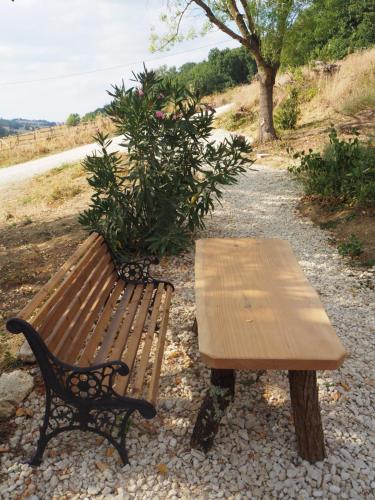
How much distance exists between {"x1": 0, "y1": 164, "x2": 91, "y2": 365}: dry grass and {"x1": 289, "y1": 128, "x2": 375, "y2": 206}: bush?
418 centimetres

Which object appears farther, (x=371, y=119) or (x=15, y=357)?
(x=371, y=119)

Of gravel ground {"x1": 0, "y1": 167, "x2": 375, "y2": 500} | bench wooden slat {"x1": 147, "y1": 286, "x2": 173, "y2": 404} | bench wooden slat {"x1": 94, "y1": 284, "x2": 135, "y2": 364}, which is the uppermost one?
bench wooden slat {"x1": 94, "y1": 284, "x2": 135, "y2": 364}

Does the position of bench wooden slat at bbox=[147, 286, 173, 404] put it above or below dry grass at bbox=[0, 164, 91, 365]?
above

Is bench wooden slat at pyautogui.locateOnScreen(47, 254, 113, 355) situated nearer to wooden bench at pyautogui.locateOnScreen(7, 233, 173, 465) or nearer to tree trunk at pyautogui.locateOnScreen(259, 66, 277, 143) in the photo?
wooden bench at pyautogui.locateOnScreen(7, 233, 173, 465)

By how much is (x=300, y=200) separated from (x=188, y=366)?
16.8ft

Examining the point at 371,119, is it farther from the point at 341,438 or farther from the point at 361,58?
the point at 341,438

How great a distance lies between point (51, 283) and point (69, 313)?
8.9 inches

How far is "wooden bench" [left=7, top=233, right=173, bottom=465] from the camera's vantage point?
2.05 m

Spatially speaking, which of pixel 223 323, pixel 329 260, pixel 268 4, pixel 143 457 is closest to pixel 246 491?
pixel 143 457

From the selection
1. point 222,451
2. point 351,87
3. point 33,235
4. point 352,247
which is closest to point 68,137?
point 351,87

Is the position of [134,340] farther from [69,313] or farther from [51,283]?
[51,283]

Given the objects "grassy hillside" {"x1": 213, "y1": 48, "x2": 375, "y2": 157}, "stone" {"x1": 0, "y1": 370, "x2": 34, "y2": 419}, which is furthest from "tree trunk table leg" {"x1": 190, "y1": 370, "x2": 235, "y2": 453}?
"grassy hillside" {"x1": 213, "y1": 48, "x2": 375, "y2": 157}

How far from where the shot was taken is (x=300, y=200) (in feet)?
23.9

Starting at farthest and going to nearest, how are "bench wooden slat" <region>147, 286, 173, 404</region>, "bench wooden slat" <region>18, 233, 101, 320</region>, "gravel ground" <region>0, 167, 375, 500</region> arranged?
"bench wooden slat" <region>147, 286, 173, 404</region> < "gravel ground" <region>0, 167, 375, 500</region> < "bench wooden slat" <region>18, 233, 101, 320</region>
